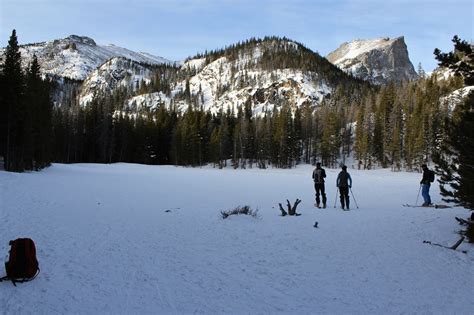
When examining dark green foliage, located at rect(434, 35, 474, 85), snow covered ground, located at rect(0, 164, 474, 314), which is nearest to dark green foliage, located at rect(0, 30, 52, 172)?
snow covered ground, located at rect(0, 164, 474, 314)

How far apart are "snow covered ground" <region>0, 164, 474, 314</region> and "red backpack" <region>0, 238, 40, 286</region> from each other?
0.54 ft

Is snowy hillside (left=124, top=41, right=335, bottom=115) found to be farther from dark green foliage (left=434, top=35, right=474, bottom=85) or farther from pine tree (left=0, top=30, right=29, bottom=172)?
dark green foliage (left=434, top=35, right=474, bottom=85)

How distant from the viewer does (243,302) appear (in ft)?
22.8

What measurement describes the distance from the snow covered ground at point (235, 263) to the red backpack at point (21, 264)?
16 centimetres

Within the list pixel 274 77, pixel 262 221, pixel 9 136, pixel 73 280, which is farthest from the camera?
pixel 274 77

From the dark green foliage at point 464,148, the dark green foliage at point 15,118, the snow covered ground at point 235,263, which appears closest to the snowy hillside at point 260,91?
the dark green foliage at point 15,118

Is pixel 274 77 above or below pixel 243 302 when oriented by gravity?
above

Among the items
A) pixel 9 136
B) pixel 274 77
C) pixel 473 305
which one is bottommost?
pixel 473 305

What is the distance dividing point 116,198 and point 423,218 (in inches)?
607

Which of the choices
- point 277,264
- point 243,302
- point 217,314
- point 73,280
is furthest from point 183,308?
point 277,264

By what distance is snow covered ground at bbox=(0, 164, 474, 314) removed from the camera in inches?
269

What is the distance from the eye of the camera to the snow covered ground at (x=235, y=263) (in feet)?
22.5

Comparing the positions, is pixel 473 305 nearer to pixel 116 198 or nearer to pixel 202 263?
pixel 202 263

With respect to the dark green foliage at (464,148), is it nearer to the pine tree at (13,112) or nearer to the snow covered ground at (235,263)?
the snow covered ground at (235,263)
